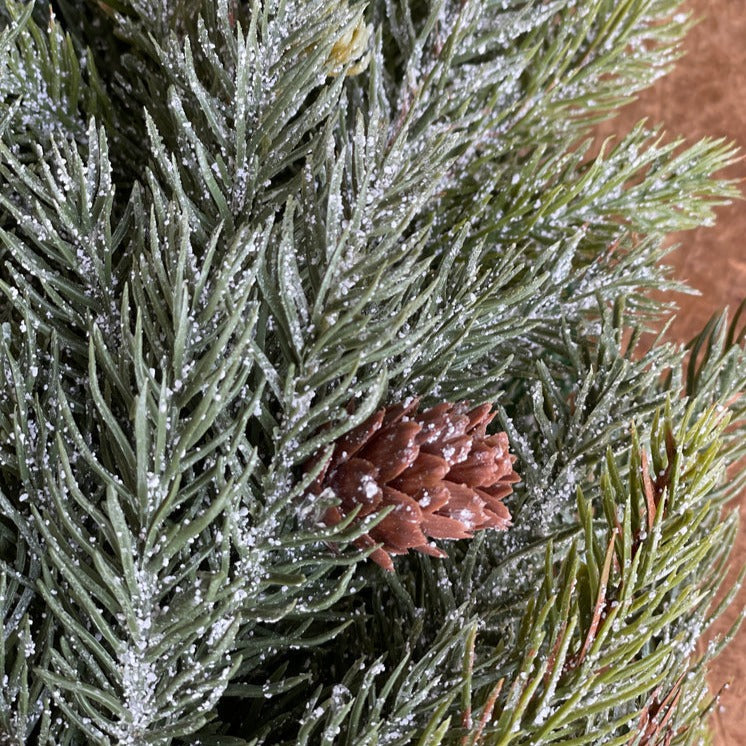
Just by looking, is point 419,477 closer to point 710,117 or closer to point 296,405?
point 296,405

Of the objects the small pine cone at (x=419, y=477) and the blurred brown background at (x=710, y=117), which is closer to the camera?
the small pine cone at (x=419, y=477)

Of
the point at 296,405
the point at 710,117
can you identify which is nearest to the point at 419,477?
the point at 296,405

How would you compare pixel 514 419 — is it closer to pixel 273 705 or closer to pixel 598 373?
pixel 598 373

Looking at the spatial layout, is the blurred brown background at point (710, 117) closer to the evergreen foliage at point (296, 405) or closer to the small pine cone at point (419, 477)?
the evergreen foliage at point (296, 405)

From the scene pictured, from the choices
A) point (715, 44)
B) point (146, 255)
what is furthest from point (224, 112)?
point (715, 44)

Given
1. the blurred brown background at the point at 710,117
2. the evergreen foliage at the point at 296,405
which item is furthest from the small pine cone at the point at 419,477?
the blurred brown background at the point at 710,117

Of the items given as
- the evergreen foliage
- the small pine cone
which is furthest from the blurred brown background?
the small pine cone
